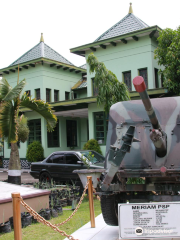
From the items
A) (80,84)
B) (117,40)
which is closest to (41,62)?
(80,84)

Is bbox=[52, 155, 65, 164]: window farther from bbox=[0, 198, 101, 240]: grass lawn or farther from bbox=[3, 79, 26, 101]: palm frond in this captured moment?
bbox=[0, 198, 101, 240]: grass lawn

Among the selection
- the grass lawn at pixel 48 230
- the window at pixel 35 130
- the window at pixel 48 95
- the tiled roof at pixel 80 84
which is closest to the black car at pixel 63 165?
the grass lawn at pixel 48 230

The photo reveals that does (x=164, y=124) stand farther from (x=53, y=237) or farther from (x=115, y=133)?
A: (x=53, y=237)

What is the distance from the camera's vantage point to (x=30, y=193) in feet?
25.5

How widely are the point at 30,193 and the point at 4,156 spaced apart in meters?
18.8

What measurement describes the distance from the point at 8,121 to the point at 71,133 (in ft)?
42.8

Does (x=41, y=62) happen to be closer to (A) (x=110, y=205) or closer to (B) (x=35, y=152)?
(B) (x=35, y=152)

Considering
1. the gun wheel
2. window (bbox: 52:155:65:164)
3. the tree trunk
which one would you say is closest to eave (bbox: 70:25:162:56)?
window (bbox: 52:155:65:164)

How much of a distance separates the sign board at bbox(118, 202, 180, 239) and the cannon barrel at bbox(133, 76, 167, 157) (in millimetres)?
974

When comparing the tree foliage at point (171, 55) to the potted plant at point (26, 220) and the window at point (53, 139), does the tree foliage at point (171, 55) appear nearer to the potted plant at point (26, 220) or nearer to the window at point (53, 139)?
the potted plant at point (26, 220)

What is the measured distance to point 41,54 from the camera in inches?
969

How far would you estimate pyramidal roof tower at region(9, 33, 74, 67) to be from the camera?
81.7 feet

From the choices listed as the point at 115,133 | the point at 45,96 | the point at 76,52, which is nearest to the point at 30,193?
the point at 115,133

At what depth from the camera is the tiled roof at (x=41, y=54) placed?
24.9 m
